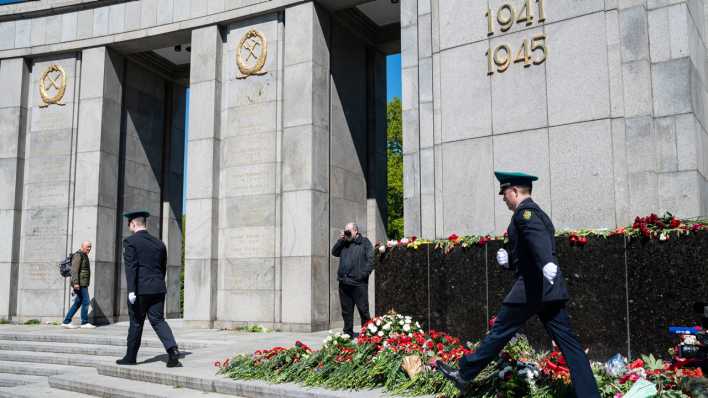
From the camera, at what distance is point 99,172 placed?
54.0 feet

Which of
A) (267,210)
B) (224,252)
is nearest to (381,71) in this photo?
(267,210)

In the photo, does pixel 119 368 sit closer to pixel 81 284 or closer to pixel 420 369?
pixel 420 369

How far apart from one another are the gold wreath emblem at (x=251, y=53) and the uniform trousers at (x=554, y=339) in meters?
11.1

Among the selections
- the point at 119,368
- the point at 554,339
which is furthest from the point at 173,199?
the point at 554,339

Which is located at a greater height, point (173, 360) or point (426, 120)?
point (426, 120)

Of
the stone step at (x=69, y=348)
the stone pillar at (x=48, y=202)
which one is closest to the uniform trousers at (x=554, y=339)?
the stone step at (x=69, y=348)

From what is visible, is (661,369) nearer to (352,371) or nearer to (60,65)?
(352,371)

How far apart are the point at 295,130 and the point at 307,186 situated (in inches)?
53.5

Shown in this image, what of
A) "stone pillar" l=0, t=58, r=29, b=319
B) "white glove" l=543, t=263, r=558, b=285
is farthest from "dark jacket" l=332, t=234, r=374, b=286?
"stone pillar" l=0, t=58, r=29, b=319

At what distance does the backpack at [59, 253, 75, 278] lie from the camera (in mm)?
15078

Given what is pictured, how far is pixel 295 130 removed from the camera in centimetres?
1438

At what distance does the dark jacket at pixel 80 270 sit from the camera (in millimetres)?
14453

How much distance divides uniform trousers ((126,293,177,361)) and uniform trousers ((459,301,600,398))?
4.40 m

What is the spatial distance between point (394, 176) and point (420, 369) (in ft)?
88.9
